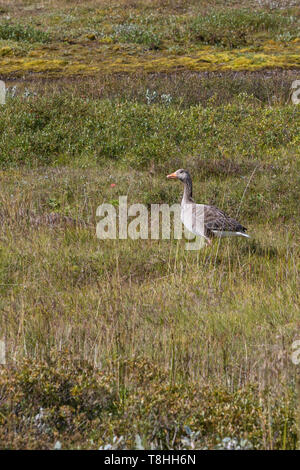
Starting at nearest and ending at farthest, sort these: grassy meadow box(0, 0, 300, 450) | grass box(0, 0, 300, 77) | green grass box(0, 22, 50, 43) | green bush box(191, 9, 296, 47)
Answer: grassy meadow box(0, 0, 300, 450) → grass box(0, 0, 300, 77) → green bush box(191, 9, 296, 47) → green grass box(0, 22, 50, 43)

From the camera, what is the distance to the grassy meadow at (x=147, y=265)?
397cm

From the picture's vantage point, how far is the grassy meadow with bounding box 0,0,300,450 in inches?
156

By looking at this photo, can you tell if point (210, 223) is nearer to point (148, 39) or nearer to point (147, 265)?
point (147, 265)

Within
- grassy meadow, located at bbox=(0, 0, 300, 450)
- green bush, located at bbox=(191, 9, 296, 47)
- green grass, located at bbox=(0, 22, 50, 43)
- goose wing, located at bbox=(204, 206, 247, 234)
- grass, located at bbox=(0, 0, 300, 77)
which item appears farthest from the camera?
green grass, located at bbox=(0, 22, 50, 43)

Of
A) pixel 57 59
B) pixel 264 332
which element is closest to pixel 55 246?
pixel 264 332

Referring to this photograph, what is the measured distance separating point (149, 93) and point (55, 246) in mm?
9951

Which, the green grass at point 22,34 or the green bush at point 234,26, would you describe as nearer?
the green bush at point 234,26

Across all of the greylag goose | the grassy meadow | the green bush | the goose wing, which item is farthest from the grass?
the goose wing

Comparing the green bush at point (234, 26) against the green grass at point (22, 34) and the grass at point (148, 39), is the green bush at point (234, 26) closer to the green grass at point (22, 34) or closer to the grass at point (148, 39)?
the grass at point (148, 39)

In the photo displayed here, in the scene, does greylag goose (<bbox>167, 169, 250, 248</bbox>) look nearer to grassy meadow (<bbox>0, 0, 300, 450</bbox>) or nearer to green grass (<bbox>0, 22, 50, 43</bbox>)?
grassy meadow (<bbox>0, 0, 300, 450</bbox>)

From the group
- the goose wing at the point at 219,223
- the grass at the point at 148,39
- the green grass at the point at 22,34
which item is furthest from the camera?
the green grass at the point at 22,34

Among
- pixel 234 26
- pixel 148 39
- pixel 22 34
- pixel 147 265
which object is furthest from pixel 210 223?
pixel 22 34

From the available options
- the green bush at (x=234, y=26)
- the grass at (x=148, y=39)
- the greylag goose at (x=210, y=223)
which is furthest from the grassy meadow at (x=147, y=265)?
the green bush at (x=234, y=26)

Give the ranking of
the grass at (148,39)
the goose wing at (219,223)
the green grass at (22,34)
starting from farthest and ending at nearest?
the green grass at (22,34) → the grass at (148,39) → the goose wing at (219,223)
